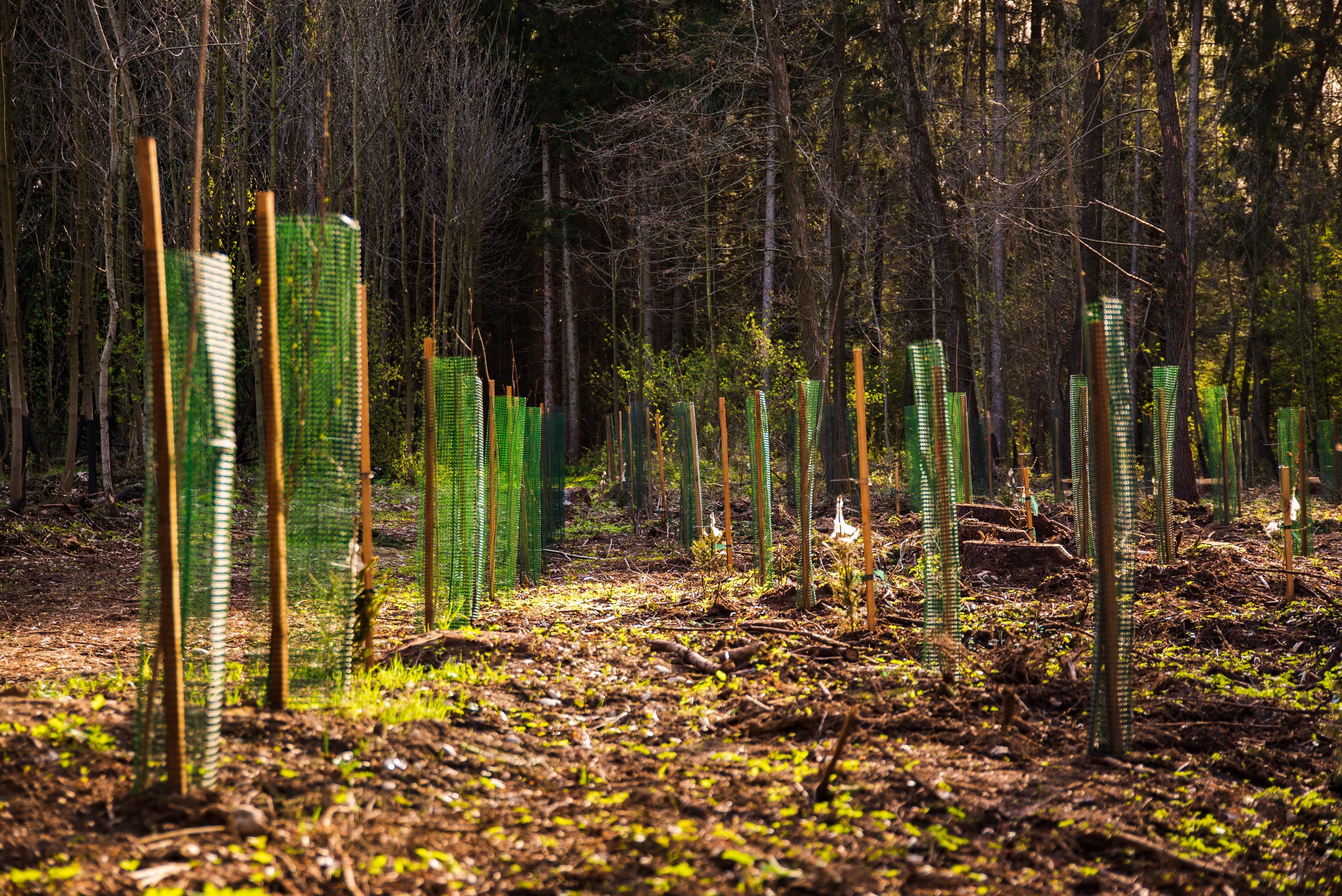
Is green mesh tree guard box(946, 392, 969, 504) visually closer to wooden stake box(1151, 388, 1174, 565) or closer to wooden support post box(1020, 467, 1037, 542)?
wooden support post box(1020, 467, 1037, 542)

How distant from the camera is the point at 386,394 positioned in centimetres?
1611

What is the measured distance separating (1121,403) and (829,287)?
10.3m

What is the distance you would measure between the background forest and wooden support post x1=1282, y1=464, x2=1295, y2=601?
3.91m

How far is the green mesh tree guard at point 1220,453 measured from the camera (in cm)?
969

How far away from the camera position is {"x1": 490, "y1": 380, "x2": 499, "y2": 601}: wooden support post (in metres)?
5.46

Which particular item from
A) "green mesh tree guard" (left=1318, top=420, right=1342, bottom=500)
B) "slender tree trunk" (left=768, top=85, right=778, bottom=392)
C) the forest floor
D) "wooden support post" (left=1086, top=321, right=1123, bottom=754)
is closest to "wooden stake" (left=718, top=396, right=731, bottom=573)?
the forest floor

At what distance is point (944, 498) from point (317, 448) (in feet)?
8.10

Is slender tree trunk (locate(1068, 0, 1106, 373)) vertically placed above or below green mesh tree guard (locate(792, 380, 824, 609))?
above

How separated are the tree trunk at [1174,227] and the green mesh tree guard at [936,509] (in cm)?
752

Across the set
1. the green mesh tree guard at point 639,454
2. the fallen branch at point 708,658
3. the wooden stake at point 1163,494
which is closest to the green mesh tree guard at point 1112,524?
the fallen branch at point 708,658

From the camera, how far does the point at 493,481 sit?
5.51 m

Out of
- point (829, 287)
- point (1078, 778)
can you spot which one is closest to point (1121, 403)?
point (1078, 778)

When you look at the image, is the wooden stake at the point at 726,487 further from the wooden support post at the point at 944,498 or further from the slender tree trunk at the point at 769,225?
the slender tree trunk at the point at 769,225

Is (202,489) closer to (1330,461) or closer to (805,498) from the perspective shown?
(805,498)
